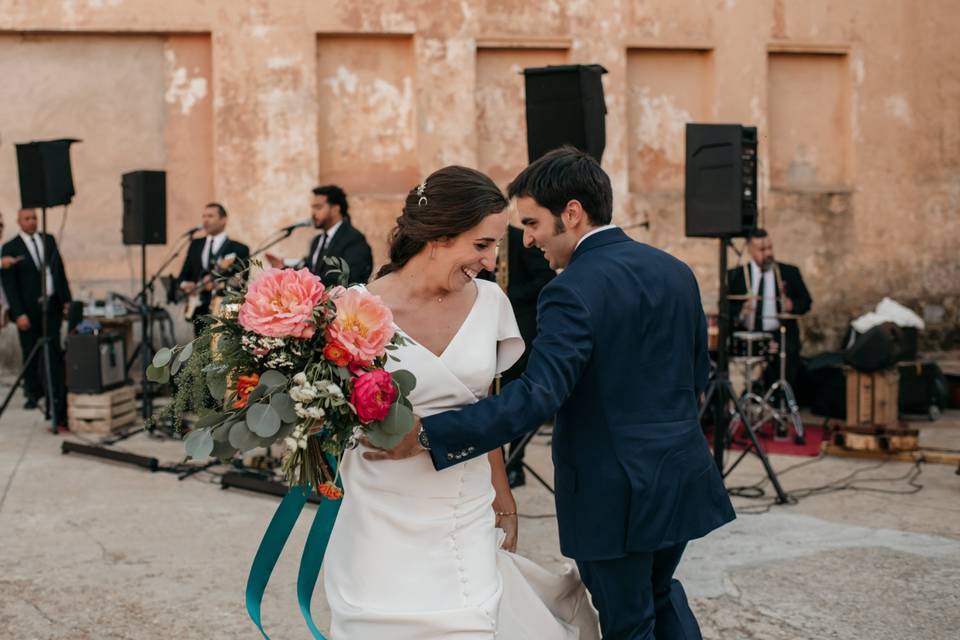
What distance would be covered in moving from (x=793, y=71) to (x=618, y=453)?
12.5 meters

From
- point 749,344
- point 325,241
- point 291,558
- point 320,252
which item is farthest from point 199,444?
point 749,344

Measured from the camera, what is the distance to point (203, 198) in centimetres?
1334

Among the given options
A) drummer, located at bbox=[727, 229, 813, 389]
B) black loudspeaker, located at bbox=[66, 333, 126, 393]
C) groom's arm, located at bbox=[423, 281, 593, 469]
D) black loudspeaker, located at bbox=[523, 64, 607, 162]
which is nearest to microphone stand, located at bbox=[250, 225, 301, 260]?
black loudspeaker, located at bbox=[66, 333, 126, 393]

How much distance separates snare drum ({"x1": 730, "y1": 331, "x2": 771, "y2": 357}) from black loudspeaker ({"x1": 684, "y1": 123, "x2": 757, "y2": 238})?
2472 mm

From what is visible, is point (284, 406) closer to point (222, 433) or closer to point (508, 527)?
point (222, 433)

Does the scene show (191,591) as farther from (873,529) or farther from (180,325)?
(180,325)

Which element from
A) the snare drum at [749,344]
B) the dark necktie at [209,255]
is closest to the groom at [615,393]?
the snare drum at [749,344]

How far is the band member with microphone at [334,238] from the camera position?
923 centimetres

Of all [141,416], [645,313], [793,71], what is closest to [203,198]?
[141,416]

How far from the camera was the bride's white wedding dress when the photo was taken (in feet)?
9.19

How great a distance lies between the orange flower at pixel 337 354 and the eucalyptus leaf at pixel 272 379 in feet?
0.37

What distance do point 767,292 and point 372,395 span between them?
8387mm

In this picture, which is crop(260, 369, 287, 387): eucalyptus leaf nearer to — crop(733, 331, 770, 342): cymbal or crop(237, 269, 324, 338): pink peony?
crop(237, 269, 324, 338): pink peony

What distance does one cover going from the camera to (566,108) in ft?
22.7
